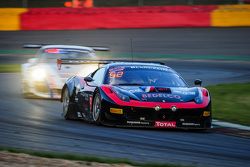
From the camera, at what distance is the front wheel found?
11516 millimetres

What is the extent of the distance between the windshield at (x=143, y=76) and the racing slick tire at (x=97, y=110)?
1.46 ft

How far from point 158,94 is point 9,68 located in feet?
43.5

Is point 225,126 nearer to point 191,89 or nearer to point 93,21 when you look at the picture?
point 191,89

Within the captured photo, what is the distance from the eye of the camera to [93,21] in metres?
30.0

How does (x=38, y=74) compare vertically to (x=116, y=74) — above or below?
below

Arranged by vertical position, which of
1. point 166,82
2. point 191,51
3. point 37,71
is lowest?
point 191,51

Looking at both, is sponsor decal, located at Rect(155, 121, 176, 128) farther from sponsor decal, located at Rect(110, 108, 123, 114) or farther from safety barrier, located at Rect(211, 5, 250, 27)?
safety barrier, located at Rect(211, 5, 250, 27)

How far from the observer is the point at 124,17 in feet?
98.4

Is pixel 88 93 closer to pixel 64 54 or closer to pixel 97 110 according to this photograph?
pixel 97 110

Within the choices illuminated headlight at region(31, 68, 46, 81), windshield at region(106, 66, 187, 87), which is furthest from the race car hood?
illuminated headlight at region(31, 68, 46, 81)

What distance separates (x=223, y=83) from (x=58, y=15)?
35.1ft

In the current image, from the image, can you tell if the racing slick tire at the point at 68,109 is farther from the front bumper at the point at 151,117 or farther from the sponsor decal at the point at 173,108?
the sponsor decal at the point at 173,108

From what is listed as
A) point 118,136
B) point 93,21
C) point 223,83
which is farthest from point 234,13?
A: point 118,136

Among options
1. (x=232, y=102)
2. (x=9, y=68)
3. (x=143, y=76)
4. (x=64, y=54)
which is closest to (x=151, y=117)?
(x=143, y=76)
